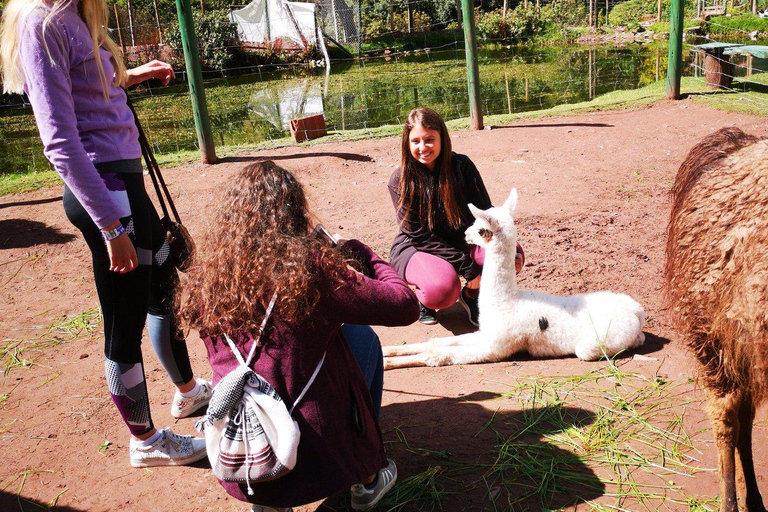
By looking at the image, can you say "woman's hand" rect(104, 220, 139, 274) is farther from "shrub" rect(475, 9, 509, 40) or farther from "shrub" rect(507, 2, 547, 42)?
"shrub" rect(507, 2, 547, 42)

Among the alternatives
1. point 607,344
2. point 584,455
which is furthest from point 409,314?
point 607,344

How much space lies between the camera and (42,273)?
5.03m

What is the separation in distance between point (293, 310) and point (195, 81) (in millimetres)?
5913

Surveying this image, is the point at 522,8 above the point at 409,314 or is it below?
above

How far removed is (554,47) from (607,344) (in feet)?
74.2

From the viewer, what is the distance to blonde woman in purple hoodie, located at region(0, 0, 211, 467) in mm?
2133

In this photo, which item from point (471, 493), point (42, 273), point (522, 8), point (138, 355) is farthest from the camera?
point (522, 8)

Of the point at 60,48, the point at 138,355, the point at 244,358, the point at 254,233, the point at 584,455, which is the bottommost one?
the point at 584,455

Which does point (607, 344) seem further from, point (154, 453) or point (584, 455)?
point (154, 453)

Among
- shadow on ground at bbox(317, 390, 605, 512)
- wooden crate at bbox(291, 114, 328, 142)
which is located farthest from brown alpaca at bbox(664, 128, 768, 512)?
wooden crate at bbox(291, 114, 328, 142)

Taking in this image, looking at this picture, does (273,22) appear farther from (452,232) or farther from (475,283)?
(475,283)

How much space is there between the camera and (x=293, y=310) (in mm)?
1965

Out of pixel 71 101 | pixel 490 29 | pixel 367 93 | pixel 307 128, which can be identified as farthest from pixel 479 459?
pixel 490 29

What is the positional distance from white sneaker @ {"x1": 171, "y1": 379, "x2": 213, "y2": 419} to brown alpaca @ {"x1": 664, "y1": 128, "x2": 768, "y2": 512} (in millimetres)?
2071
